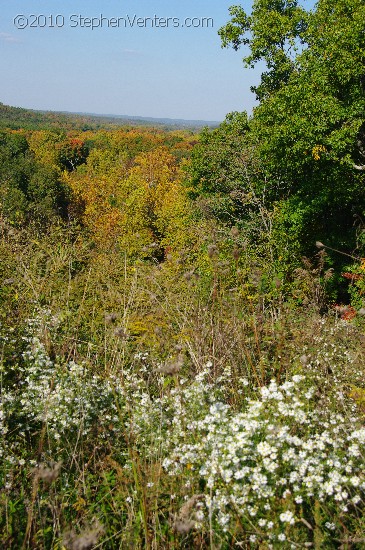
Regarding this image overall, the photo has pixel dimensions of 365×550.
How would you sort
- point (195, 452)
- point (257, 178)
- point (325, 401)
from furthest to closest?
point (257, 178) < point (325, 401) < point (195, 452)

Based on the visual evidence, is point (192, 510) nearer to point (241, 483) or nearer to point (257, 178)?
point (241, 483)

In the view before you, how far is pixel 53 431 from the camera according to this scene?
333 centimetres

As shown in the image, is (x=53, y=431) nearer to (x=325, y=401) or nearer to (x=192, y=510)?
(x=192, y=510)

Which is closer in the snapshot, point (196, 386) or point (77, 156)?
point (196, 386)

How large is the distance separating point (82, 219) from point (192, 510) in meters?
31.9

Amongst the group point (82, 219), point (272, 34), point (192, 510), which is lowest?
point (82, 219)

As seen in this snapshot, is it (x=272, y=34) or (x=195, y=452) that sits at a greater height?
(x=272, y=34)

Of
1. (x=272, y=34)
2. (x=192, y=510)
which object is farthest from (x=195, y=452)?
(x=272, y=34)

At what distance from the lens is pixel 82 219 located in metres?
33.2

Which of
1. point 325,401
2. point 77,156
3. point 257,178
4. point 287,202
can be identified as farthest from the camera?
point 77,156

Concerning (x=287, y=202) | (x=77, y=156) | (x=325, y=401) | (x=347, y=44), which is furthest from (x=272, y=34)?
(x=77, y=156)

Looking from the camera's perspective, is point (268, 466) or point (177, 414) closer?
point (268, 466)

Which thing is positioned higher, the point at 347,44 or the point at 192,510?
the point at 347,44

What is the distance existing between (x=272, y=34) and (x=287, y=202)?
18.3 feet
